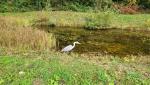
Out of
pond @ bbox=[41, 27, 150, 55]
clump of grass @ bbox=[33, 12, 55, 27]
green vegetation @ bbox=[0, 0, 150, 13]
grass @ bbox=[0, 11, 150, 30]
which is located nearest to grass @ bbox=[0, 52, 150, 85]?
pond @ bbox=[41, 27, 150, 55]

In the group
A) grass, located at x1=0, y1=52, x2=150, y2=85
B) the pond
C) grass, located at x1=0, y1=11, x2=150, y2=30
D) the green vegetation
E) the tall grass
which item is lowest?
the green vegetation

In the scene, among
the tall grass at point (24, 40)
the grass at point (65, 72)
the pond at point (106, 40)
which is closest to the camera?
the grass at point (65, 72)

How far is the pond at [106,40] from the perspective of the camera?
1589 cm

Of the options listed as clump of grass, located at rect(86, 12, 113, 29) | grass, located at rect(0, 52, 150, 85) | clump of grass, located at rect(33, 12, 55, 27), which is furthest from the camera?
clump of grass, located at rect(33, 12, 55, 27)

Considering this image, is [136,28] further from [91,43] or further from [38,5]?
[38,5]

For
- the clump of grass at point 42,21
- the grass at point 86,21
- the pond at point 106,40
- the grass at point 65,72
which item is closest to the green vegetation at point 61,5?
the grass at point 86,21

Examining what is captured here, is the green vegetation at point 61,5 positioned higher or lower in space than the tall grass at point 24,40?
lower

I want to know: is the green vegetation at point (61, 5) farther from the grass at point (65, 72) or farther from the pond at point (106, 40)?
the grass at point (65, 72)

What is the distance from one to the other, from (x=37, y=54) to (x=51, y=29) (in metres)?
11.2

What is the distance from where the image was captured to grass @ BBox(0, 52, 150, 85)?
8.65 meters

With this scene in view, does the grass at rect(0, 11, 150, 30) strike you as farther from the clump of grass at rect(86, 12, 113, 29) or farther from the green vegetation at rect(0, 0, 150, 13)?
the green vegetation at rect(0, 0, 150, 13)

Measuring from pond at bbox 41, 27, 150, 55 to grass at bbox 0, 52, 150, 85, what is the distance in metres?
5.54

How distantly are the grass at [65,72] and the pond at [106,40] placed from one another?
5.54 m

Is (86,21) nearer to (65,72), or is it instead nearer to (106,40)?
(106,40)
